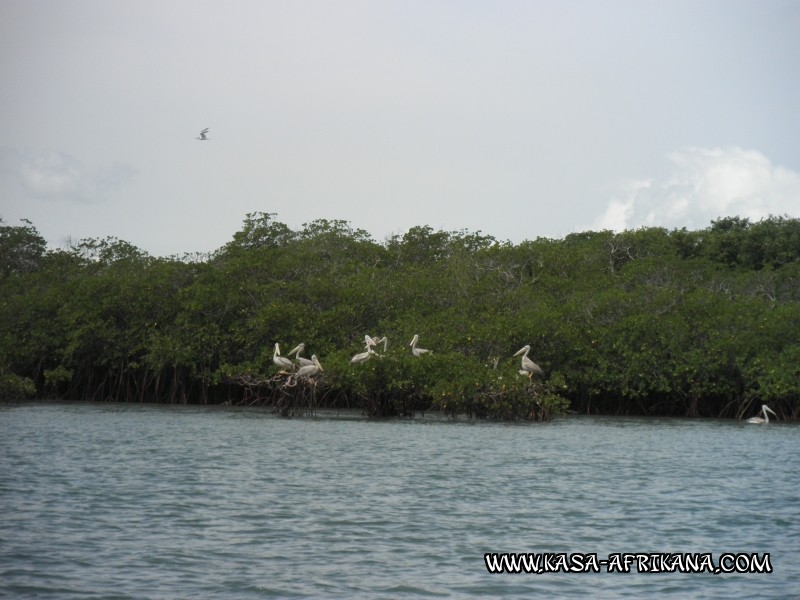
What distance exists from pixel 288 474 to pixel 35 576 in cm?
658

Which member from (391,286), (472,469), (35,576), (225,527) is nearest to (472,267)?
(391,286)

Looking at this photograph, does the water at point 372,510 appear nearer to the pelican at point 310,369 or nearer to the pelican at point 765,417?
the pelican at point 310,369

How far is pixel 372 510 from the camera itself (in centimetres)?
1273

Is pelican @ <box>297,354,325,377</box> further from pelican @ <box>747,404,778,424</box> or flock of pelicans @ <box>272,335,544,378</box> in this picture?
pelican @ <box>747,404,778,424</box>

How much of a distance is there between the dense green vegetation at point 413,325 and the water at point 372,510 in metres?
5.44

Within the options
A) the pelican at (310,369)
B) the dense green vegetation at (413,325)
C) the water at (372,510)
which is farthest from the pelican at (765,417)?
the pelican at (310,369)

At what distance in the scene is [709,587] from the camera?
30.8ft

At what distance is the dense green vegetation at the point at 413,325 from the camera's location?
27609 millimetres

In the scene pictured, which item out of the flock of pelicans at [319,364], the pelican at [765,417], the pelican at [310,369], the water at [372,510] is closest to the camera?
the water at [372,510]

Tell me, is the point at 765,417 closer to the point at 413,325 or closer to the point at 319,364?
the point at 413,325

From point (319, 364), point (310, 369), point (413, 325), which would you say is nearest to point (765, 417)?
point (413, 325)

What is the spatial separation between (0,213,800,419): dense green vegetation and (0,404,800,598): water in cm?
544

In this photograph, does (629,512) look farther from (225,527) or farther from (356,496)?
(225,527)

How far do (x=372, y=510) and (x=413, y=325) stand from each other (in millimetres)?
19458
